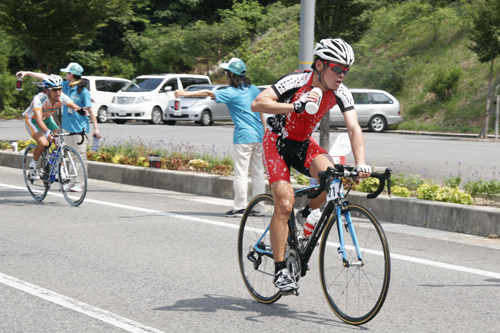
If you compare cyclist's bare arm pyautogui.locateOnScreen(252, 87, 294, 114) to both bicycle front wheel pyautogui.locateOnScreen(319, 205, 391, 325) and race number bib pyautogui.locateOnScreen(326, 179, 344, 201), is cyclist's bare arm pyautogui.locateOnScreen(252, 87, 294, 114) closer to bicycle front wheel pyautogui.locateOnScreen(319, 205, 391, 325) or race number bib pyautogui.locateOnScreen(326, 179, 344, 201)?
race number bib pyautogui.locateOnScreen(326, 179, 344, 201)

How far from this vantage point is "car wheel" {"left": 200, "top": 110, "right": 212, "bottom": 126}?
2859cm

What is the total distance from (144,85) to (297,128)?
83.3 feet

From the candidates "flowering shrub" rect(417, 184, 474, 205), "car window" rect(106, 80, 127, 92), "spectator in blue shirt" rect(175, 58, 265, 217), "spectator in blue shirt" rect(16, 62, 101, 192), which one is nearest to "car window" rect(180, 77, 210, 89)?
"car window" rect(106, 80, 127, 92)

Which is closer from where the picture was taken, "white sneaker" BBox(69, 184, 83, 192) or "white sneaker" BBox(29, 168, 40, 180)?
"white sneaker" BBox(69, 184, 83, 192)

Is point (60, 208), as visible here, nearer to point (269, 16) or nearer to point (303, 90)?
point (303, 90)

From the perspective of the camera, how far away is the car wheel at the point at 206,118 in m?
28.6

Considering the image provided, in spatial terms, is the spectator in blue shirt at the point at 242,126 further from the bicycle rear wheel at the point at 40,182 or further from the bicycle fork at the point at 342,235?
the bicycle fork at the point at 342,235

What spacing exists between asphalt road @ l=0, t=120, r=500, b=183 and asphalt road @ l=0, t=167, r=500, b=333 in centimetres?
467

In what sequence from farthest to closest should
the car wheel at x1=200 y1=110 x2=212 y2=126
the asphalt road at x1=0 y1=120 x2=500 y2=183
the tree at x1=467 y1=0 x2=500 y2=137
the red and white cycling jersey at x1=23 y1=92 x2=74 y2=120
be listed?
1. the car wheel at x1=200 y1=110 x2=212 y2=126
2. the tree at x1=467 y1=0 x2=500 y2=137
3. the asphalt road at x1=0 y1=120 x2=500 y2=183
4. the red and white cycling jersey at x1=23 y1=92 x2=74 y2=120

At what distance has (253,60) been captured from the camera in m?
38.1

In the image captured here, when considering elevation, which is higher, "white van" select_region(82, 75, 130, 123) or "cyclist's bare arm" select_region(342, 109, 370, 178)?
"white van" select_region(82, 75, 130, 123)

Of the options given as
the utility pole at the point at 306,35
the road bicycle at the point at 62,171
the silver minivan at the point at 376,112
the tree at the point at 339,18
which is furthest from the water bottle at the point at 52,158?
the tree at the point at 339,18

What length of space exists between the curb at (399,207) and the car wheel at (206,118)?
53.9 ft

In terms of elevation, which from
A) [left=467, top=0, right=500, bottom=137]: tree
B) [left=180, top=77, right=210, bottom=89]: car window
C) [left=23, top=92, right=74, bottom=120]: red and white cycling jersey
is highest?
[left=467, top=0, right=500, bottom=137]: tree
